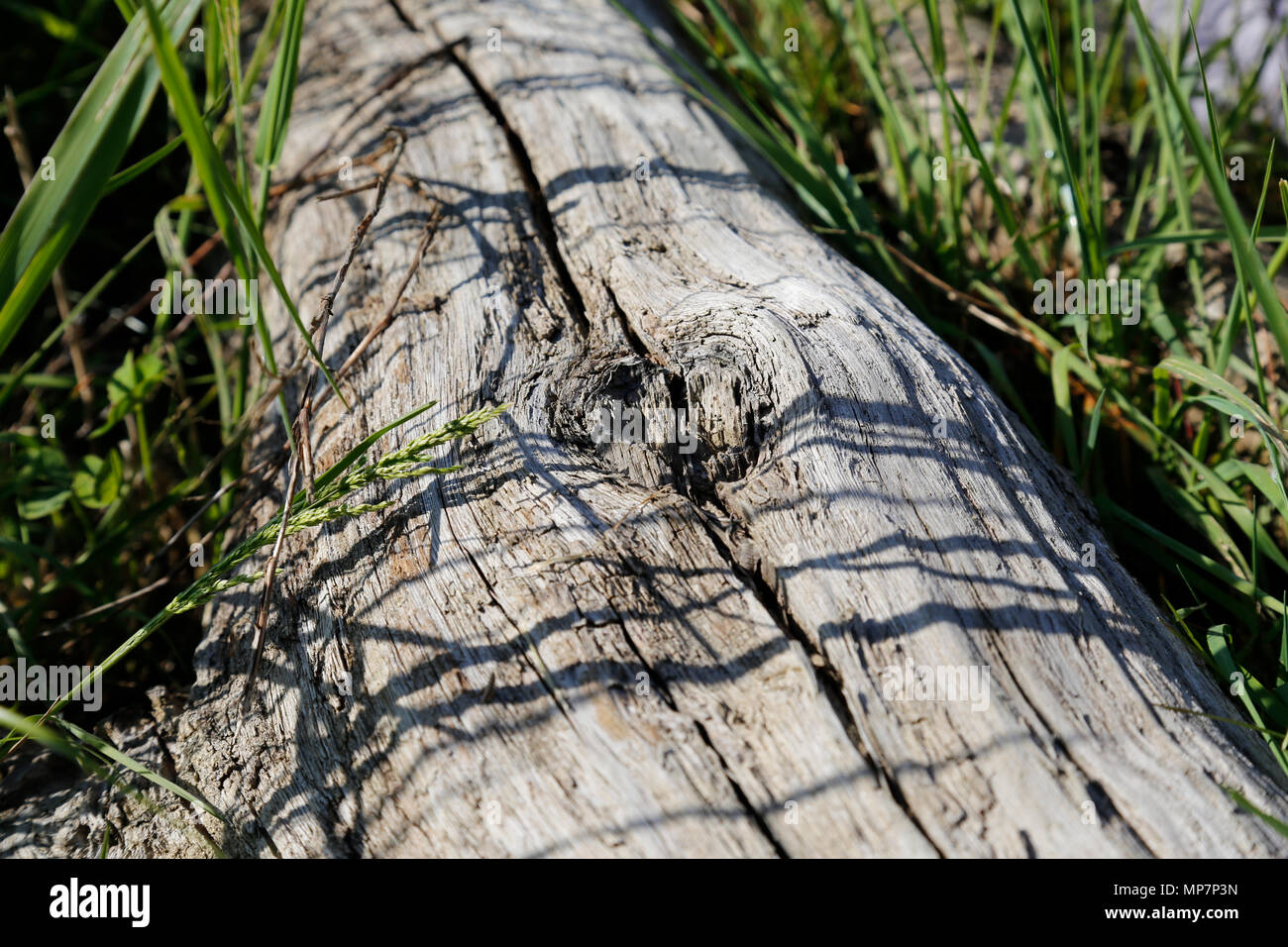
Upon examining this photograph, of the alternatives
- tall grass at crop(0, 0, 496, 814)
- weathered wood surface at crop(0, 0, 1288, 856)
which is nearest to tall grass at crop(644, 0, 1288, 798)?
weathered wood surface at crop(0, 0, 1288, 856)

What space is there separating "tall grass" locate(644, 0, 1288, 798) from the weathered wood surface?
0.33 m

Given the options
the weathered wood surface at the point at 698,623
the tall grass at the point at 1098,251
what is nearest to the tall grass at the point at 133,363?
the weathered wood surface at the point at 698,623

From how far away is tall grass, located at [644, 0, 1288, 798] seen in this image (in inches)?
70.7

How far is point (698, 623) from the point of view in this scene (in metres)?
1.37

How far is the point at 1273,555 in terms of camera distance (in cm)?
170

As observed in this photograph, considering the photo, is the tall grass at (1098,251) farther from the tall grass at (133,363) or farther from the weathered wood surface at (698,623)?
the tall grass at (133,363)

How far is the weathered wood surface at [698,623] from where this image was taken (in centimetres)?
121

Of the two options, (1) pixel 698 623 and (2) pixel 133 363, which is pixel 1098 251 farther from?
(2) pixel 133 363

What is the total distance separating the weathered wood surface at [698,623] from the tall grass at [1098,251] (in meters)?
0.33

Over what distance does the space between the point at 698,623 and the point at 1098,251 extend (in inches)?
57.0

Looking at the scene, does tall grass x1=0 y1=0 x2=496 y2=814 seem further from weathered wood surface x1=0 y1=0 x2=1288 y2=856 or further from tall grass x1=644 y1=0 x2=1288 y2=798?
tall grass x1=644 y1=0 x2=1288 y2=798
